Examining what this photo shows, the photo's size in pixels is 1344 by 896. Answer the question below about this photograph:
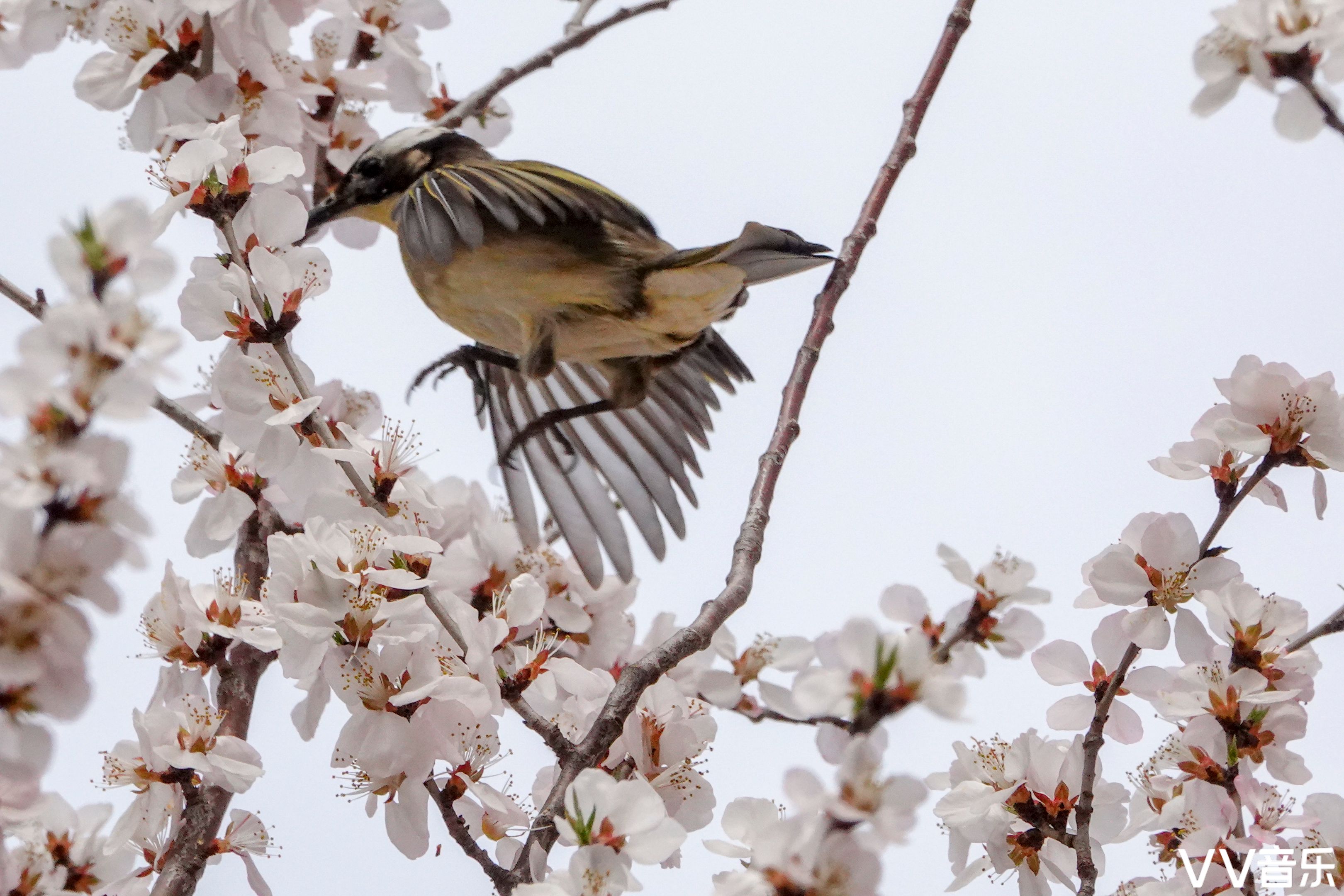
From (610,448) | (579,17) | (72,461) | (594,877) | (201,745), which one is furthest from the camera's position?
(610,448)

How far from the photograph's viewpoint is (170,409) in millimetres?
976

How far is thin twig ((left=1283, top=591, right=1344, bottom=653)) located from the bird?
0.52m

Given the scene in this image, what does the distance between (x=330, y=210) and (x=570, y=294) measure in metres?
0.29

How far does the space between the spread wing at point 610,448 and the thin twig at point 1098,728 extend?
520 mm

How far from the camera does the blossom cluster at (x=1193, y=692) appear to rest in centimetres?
91

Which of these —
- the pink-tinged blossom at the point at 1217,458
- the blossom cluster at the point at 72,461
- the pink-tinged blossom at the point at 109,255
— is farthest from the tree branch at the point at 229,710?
the pink-tinged blossom at the point at 1217,458

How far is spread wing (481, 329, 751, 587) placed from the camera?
129 cm

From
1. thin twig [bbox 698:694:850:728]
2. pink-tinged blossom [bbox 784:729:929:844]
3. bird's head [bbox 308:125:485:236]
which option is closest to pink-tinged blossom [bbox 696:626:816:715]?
thin twig [bbox 698:694:850:728]

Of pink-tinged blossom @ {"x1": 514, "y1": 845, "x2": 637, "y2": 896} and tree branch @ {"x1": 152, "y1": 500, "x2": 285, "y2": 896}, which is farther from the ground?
tree branch @ {"x1": 152, "y1": 500, "x2": 285, "y2": 896}

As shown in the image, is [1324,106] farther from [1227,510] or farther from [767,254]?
[767,254]

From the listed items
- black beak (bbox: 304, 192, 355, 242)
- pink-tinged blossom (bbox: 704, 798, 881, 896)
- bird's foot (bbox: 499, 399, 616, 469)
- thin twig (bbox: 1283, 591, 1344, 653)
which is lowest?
pink-tinged blossom (bbox: 704, 798, 881, 896)

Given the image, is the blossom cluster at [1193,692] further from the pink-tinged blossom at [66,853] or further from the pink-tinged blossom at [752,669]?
the pink-tinged blossom at [66,853]

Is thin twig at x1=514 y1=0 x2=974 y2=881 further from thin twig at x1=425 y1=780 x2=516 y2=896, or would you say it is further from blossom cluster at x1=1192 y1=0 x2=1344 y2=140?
blossom cluster at x1=1192 y1=0 x2=1344 y2=140

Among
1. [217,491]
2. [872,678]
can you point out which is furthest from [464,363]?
[872,678]
